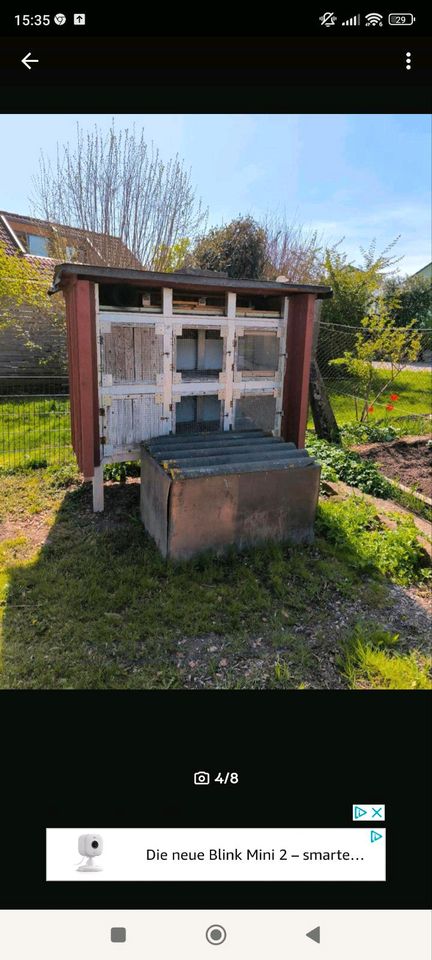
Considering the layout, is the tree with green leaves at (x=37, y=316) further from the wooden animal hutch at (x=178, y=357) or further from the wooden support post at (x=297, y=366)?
the wooden support post at (x=297, y=366)

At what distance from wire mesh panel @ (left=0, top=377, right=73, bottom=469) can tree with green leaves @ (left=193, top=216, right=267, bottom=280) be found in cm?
644

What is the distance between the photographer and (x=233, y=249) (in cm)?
1366

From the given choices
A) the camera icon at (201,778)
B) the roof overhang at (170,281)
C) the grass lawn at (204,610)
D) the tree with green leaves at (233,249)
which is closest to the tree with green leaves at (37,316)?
the tree with green leaves at (233,249)

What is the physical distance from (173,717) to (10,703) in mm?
544

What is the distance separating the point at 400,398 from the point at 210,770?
466 inches

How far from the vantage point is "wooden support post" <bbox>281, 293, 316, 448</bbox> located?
5.40 metres

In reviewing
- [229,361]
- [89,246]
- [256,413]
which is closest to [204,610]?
[229,361]

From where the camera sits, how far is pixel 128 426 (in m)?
5.04

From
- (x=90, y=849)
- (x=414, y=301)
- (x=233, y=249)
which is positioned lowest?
(x=90, y=849)
